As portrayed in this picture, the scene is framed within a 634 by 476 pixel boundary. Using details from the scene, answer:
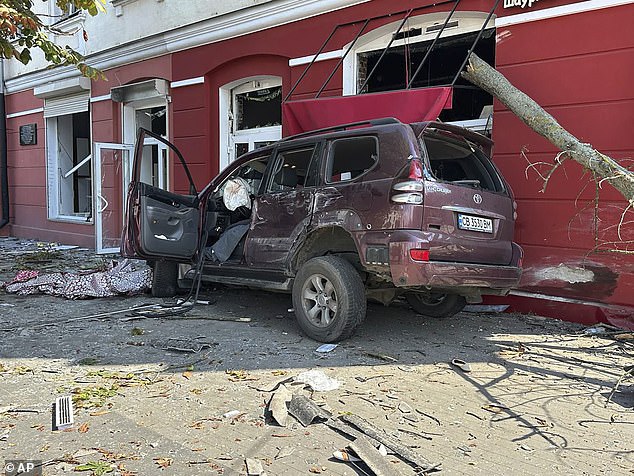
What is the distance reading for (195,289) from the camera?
22.7ft

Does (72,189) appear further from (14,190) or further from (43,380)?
(43,380)

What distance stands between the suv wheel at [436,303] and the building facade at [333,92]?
3.34 ft

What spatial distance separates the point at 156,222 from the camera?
652cm

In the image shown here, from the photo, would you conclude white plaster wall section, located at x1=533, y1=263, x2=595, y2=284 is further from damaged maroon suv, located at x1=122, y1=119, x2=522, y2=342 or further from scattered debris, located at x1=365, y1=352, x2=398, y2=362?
scattered debris, located at x1=365, y1=352, x2=398, y2=362

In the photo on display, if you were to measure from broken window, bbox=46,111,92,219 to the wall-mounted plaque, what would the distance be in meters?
0.71

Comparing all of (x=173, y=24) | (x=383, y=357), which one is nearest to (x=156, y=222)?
(x=383, y=357)

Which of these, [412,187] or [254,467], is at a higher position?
[412,187]

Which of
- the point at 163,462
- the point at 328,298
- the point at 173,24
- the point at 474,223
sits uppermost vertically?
the point at 173,24

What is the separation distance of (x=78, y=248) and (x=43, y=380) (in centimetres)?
969

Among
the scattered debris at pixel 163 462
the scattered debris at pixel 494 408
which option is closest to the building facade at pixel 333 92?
the scattered debris at pixel 494 408

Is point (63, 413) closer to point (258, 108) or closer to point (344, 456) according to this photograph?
point (344, 456)

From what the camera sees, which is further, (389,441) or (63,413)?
(63,413)

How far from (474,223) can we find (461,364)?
121cm

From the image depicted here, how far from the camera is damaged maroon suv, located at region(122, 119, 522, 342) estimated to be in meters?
4.68
